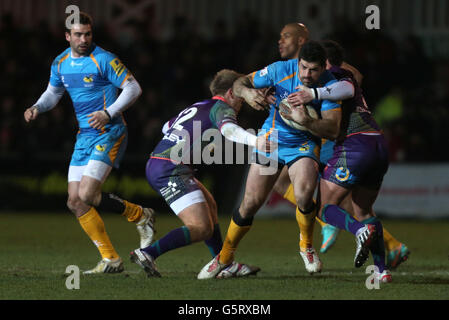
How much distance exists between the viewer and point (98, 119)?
760 centimetres

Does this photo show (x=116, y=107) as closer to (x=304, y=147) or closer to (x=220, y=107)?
(x=220, y=107)

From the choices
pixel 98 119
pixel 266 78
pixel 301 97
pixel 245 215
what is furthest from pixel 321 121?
pixel 98 119

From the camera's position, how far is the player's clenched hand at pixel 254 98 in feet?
23.0

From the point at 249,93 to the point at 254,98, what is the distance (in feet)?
0.21

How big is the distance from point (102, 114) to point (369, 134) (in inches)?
92.2

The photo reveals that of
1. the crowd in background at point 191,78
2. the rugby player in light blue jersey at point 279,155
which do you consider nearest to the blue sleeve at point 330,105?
the rugby player in light blue jersey at point 279,155

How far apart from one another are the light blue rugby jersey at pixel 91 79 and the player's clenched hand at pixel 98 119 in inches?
9.0

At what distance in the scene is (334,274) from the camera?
7566 mm

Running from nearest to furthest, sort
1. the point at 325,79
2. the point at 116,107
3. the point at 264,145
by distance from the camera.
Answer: the point at 264,145 < the point at 325,79 < the point at 116,107

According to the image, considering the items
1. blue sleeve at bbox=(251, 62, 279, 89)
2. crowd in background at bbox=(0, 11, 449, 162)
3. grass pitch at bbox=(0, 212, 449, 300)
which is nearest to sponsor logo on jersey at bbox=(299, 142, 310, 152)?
blue sleeve at bbox=(251, 62, 279, 89)

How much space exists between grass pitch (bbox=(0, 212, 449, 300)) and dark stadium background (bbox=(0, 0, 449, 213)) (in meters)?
1.47

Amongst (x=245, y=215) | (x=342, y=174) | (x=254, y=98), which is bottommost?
(x=245, y=215)

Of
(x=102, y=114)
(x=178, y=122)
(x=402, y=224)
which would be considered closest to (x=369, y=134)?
(x=178, y=122)

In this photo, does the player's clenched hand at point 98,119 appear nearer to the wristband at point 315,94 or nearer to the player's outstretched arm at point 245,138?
the player's outstretched arm at point 245,138
